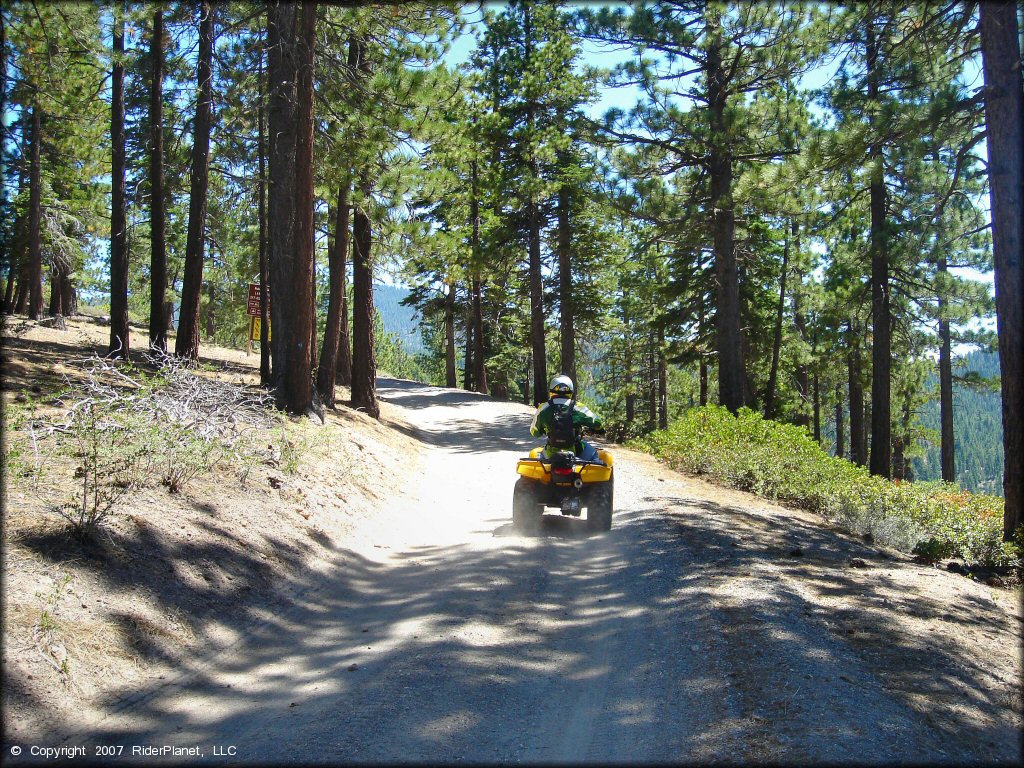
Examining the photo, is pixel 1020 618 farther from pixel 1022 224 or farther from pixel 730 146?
pixel 730 146

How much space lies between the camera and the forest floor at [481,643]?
A: 12.7 ft

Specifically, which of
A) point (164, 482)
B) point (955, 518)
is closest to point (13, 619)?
point (164, 482)

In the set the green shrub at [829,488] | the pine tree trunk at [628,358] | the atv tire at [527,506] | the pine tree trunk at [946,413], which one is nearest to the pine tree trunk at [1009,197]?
the green shrub at [829,488]

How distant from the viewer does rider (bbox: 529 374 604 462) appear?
9.11m

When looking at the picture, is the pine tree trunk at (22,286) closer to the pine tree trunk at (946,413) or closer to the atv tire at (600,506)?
the atv tire at (600,506)

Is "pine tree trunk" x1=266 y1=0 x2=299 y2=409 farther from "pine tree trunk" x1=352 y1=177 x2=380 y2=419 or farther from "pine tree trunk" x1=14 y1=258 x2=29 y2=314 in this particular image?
"pine tree trunk" x1=14 y1=258 x2=29 y2=314

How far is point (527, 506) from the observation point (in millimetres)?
9148

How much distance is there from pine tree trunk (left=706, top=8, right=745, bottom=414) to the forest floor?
411 inches

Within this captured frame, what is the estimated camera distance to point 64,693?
3.99m

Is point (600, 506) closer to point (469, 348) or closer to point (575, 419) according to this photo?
point (575, 419)

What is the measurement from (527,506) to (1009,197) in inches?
286

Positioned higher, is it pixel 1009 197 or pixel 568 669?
pixel 1009 197

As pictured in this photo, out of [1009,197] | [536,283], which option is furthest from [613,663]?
[536,283]

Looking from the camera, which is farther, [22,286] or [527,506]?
[22,286]
